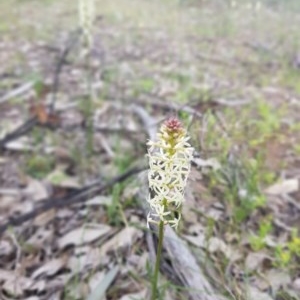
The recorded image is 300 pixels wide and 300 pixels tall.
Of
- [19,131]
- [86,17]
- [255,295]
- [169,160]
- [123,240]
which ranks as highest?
[169,160]

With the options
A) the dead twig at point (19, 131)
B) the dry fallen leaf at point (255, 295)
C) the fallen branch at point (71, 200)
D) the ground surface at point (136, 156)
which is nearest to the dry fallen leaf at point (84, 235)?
the ground surface at point (136, 156)

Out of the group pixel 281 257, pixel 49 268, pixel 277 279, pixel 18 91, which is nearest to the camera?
pixel 277 279

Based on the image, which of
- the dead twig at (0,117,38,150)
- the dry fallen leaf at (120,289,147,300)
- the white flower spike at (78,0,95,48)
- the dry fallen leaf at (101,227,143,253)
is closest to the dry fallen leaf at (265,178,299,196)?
the dry fallen leaf at (101,227,143,253)

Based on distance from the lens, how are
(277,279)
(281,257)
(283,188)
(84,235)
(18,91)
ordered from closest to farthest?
(277,279) < (281,257) < (84,235) < (283,188) < (18,91)

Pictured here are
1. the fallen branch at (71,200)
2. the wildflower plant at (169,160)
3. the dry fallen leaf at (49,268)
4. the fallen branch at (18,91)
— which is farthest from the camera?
the fallen branch at (18,91)

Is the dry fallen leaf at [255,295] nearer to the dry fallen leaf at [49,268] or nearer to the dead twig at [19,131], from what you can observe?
the dry fallen leaf at [49,268]

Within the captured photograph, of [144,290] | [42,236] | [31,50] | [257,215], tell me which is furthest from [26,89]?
[144,290]

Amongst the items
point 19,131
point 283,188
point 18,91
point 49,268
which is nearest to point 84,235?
point 49,268

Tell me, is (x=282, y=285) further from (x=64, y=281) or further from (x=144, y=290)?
(x=64, y=281)

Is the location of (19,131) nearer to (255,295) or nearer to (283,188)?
(283,188)
